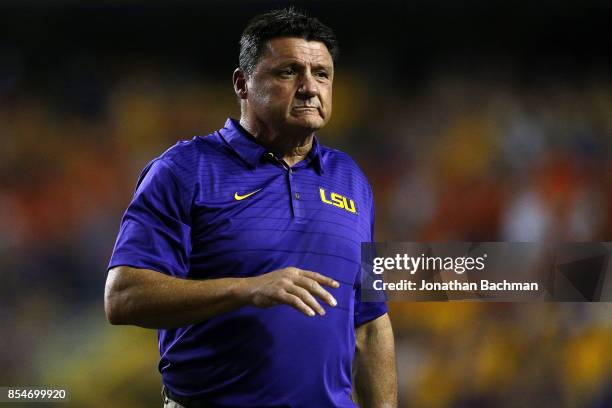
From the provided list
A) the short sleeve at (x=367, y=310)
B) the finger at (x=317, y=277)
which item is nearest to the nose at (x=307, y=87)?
the short sleeve at (x=367, y=310)

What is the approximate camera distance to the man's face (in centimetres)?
117

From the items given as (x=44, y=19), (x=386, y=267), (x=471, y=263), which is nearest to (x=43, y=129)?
(x=44, y=19)

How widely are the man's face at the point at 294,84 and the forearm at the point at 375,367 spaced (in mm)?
366

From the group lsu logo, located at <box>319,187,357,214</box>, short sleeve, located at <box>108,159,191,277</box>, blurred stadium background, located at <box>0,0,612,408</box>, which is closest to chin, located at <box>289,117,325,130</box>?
lsu logo, located at <box>319,187,357,214</box>

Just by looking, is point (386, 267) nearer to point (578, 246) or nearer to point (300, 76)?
point (578, 246)

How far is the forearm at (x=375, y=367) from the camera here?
1236 mm

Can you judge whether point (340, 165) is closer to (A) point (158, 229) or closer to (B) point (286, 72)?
(B) point (286, 72)

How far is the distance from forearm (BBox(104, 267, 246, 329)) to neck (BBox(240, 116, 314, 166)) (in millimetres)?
323

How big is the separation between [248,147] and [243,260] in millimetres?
216

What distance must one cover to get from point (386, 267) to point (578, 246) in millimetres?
718

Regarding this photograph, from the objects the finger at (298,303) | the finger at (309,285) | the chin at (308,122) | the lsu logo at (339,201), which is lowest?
the finger at (298,303)

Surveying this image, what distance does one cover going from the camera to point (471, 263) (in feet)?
7.89

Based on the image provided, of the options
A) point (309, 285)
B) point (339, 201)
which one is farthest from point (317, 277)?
point (339, 201)

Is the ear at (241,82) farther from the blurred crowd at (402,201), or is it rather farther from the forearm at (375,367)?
the blurred crowd at (402,201)
